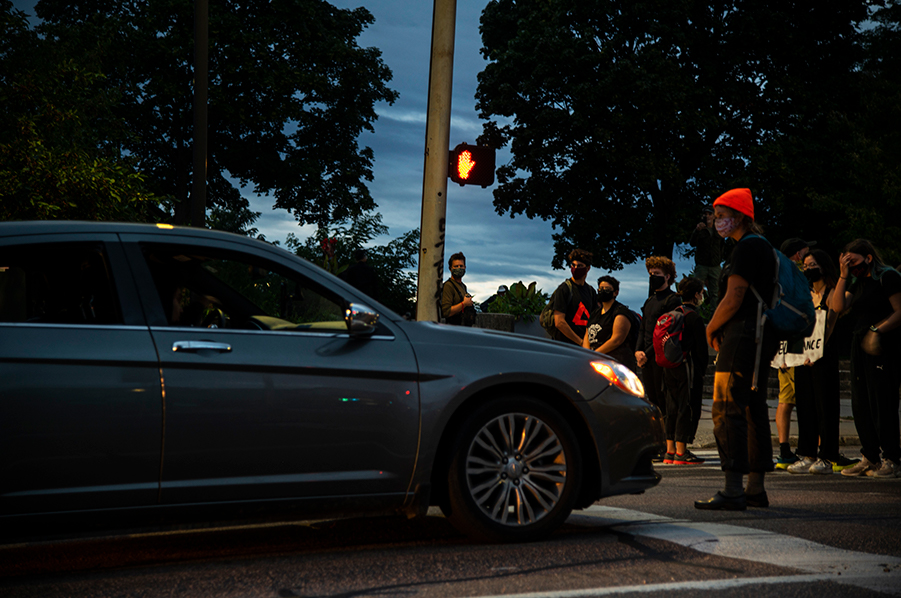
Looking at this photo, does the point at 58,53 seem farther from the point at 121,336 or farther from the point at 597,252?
the point at 597,252

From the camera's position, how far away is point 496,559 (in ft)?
14.6

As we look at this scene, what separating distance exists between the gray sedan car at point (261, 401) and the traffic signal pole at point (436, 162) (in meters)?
4.36

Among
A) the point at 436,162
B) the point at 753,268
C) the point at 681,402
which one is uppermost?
the point at 436,162

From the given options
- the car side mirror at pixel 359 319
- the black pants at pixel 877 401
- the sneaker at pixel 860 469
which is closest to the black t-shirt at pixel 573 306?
the black pants at pixel 877 401

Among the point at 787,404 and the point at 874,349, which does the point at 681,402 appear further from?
the point at 874,349

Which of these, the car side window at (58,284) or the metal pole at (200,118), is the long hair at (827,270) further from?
the metal pole at (200,118)

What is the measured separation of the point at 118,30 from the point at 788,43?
2121 cm

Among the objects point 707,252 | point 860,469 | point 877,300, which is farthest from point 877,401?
point 707,252

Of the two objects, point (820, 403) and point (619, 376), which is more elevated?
point (619, 376)

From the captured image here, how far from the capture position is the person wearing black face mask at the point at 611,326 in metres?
9.25

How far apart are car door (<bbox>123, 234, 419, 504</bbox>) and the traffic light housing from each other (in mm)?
5301

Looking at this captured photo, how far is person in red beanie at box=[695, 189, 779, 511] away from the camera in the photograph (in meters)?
5.82

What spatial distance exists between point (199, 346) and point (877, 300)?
5.98 metres

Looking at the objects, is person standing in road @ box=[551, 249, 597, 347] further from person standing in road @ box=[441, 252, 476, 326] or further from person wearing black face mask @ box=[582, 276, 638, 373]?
person standing in road @ box=[441, 252, 476, 326]
